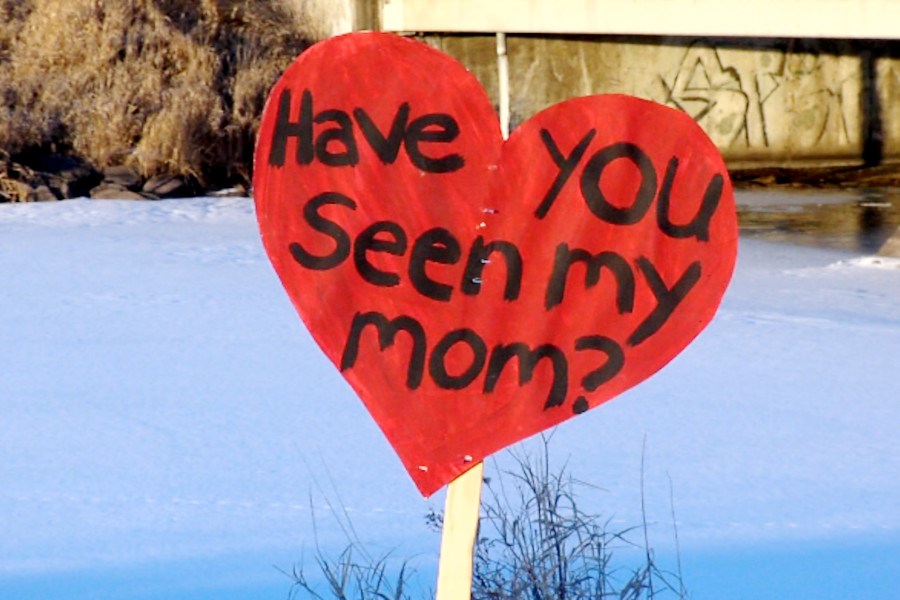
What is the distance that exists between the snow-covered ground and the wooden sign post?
112cm

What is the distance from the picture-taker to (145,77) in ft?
50.5

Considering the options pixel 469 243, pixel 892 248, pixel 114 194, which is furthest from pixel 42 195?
pixel 469 243

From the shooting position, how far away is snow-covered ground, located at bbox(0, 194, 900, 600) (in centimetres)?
405

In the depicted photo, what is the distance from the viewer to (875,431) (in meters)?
5.46

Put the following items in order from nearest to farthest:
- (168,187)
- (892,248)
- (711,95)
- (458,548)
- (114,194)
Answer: (458,548)
(892,248)
(114,194)
(168,187)
(711,95)

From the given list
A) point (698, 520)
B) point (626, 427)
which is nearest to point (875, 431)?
point (626, 427)

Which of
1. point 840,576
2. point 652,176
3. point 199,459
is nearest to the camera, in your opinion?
point 652,176

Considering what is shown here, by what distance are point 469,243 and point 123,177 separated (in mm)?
11351

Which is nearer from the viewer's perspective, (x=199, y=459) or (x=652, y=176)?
(x=652, y=176)

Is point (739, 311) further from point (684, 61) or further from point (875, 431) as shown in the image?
point (684, 61)

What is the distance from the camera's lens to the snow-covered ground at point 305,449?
13.3ft

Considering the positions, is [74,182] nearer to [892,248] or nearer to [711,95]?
[892,248]

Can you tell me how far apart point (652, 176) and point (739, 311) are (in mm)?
5523

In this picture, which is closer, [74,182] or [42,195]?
[42,195]
